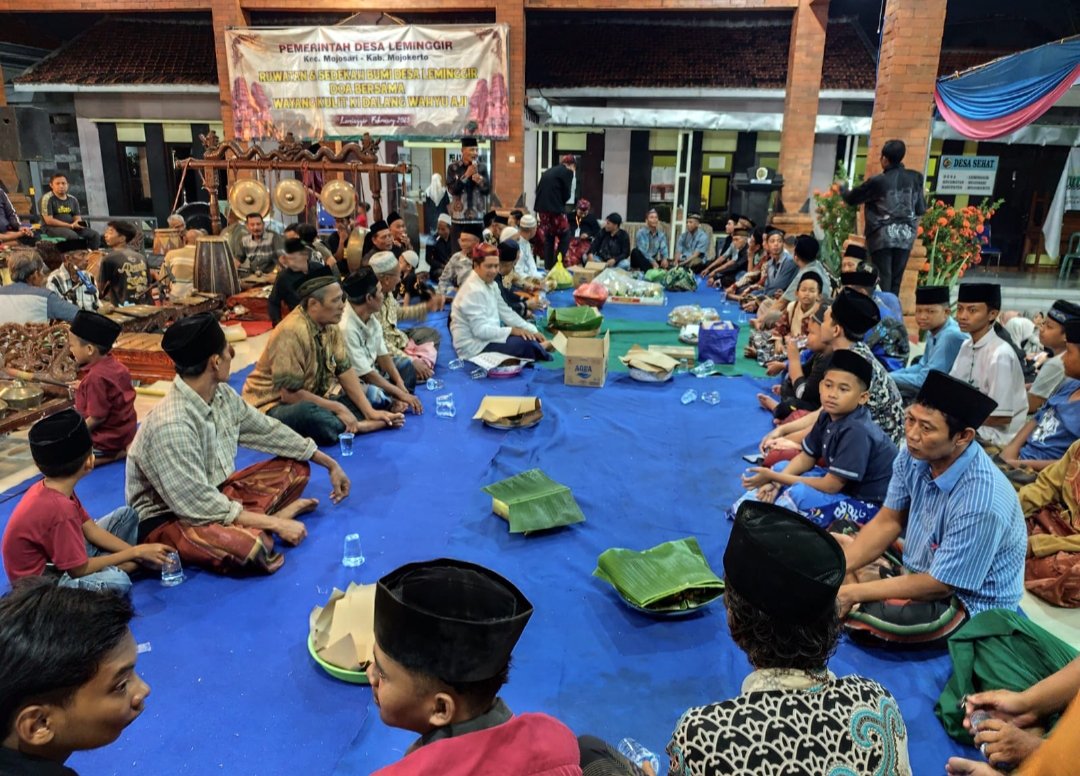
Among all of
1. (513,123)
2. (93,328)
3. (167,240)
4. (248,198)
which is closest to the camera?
(93,328)

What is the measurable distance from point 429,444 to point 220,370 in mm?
1651

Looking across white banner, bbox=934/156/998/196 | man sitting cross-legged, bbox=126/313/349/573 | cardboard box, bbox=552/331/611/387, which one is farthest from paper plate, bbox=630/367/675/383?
white banner, bbox=934/156/998/196

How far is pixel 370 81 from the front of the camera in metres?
11.2

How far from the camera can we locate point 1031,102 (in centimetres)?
649

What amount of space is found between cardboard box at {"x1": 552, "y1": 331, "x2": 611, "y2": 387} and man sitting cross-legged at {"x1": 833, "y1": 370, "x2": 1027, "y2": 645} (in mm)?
2993

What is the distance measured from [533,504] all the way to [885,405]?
69.4 inches

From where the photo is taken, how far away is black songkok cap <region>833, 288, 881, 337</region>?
3.80 m

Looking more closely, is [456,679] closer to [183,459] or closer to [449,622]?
[449,622]

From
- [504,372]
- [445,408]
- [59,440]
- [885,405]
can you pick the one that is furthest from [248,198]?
[885,405]

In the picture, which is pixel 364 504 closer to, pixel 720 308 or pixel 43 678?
pixel 43 678

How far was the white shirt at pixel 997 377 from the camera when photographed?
12.9 ft

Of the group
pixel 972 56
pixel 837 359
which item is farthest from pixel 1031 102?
pixel 972 56

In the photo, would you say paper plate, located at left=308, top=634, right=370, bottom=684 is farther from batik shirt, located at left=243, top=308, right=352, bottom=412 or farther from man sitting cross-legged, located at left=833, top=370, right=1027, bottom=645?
batik shirt, located at left=243, top=308, right=352, bottom=412

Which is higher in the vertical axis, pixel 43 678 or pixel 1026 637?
pixel 43 678
